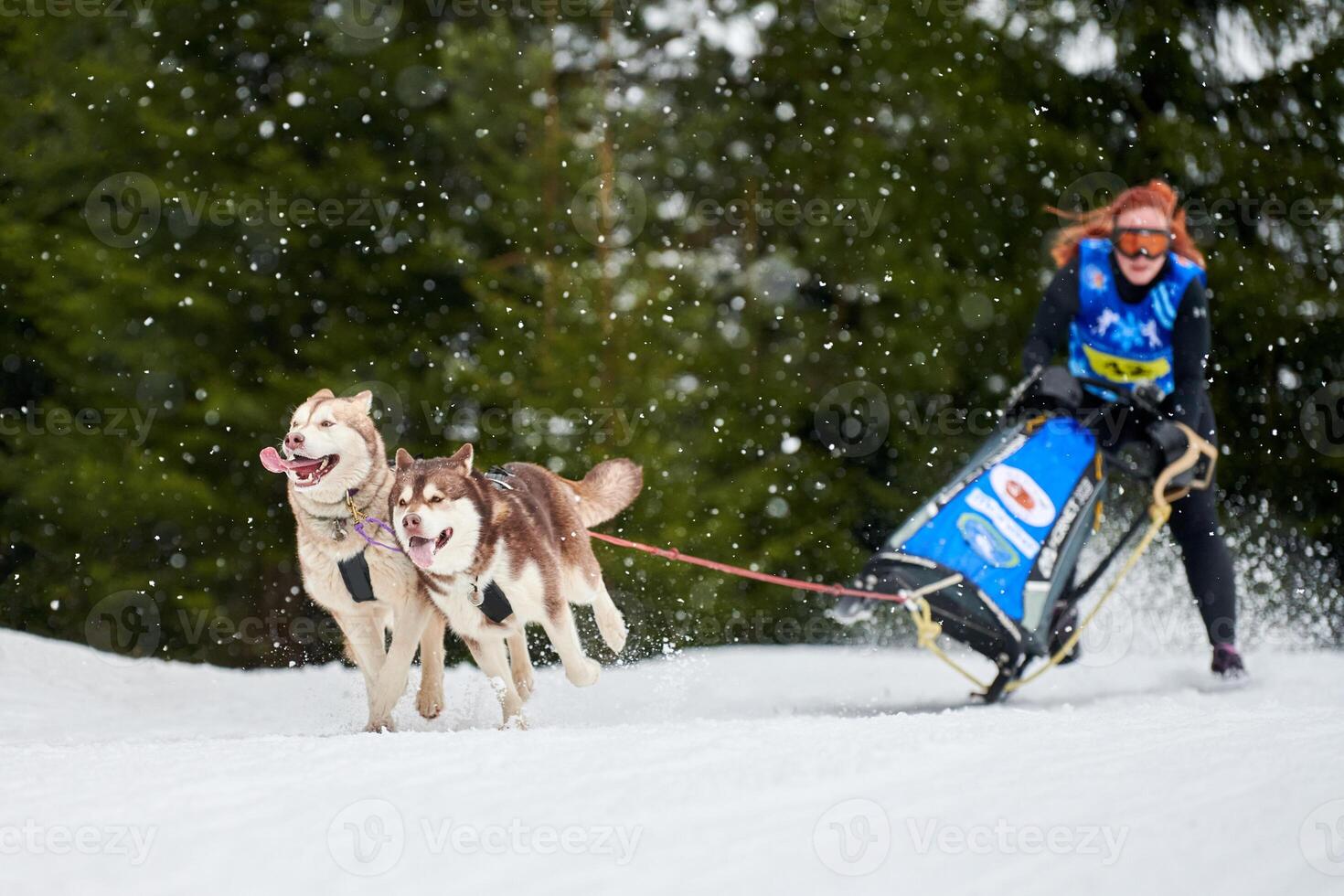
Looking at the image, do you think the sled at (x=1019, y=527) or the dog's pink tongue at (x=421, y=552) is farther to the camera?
the sled at (x=1019, y=527)

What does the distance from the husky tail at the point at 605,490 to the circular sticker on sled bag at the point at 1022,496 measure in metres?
1.29

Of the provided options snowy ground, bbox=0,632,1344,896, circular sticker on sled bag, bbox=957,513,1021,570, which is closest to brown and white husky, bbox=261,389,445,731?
snowy ground, bbox=0,632,1344,896

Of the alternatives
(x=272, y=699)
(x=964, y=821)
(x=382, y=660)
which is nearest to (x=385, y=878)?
(x=964, y=821)

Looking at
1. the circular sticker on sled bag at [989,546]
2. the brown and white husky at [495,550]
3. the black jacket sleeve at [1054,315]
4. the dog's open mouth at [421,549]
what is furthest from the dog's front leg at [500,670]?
the black jacket sleeve at [1054,315]

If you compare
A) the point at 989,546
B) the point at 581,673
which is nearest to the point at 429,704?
the point at 581,673

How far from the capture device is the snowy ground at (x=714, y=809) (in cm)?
208

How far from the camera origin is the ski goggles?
4.45 meters

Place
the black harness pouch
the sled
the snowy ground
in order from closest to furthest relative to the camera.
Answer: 1. the snowy ground
2. the black harness pouch
3. the sled

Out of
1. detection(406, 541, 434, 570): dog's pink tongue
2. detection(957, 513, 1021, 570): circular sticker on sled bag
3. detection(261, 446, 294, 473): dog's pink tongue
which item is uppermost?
detection(261, 446, 294, 473): dog's pink tongue

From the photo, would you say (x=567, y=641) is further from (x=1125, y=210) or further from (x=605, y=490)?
(x=1125, y=210)

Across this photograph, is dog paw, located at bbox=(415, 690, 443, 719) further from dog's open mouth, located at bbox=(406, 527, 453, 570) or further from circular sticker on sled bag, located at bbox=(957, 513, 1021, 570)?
circular sticker on sled bag, located at bbox=(957, 513, 1021, 570)

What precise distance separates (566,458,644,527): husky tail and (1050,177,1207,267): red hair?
1.80m

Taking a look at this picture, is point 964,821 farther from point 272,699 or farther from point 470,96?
point 470,96

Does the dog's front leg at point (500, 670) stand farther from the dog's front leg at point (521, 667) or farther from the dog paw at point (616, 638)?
the dog paw at point (616, 638)
